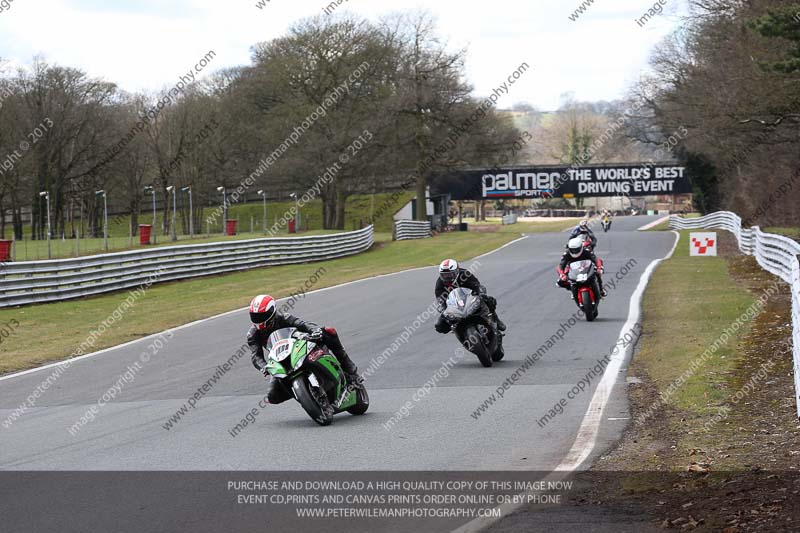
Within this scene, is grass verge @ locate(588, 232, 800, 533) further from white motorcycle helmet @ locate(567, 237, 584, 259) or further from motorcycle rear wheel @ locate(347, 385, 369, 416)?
motorcycle rear wheel @ locate(347, 385, 369, 416)

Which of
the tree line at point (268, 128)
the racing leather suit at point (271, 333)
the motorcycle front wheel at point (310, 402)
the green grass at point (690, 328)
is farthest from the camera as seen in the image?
the tree line at point (268, 128)

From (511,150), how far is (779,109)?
3494 cm

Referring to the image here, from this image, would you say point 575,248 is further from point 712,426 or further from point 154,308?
point 154,308

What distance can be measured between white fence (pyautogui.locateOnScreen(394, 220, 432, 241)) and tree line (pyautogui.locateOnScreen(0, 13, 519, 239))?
138 inches

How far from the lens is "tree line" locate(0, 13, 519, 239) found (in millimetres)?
53469

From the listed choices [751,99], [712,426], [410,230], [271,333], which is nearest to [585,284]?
[712,426]

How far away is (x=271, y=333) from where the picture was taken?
945 cm

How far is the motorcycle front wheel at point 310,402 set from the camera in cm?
912

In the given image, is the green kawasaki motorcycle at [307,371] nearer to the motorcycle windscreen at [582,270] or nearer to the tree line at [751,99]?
the motorcycle windscreen at [582,270]

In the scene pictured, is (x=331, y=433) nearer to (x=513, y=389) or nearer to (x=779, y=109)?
(x=513, y=389)

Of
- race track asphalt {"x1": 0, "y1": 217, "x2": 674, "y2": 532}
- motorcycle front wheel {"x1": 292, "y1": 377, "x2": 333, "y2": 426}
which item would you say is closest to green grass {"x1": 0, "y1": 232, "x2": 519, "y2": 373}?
race track asphalt {"x1": 0, "y1": 217, "x2": 674, "y2": 532}

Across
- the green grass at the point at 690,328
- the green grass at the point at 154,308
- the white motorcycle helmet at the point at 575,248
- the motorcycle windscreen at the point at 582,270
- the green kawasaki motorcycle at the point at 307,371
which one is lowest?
the green grass at the point at 154,308

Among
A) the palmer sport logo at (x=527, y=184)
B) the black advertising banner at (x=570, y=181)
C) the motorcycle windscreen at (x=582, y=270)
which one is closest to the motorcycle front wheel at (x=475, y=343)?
the motorcycle windscreen at (x=582, y=270)

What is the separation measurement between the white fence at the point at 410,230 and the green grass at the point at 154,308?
14.0 meters
